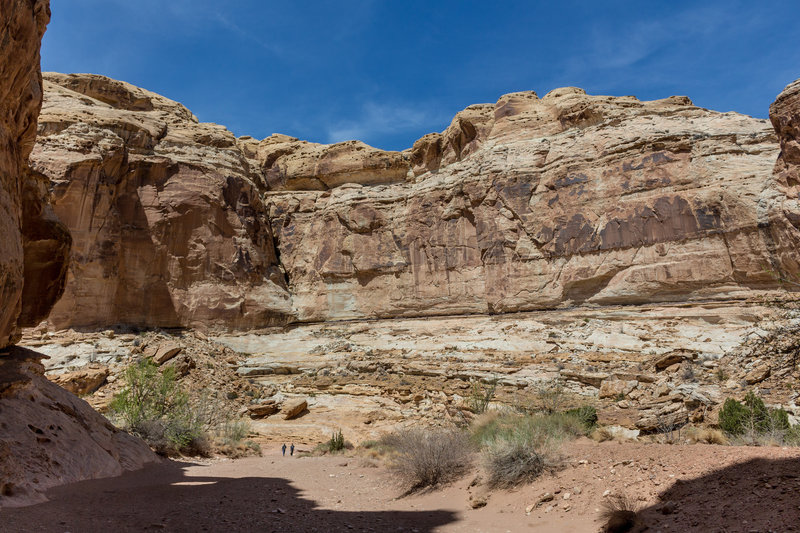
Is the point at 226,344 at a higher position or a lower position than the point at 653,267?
lower

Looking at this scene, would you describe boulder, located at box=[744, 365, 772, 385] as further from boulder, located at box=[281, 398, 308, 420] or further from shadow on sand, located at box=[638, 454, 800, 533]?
boulder, located at box=[281, 398, 308, 420]

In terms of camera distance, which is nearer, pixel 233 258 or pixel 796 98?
pixel 796 98

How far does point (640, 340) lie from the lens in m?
20.4

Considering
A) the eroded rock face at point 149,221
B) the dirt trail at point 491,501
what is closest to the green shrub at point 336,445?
the dirt trail at point 491,501

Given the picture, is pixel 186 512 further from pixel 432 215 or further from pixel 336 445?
pixel 432 215

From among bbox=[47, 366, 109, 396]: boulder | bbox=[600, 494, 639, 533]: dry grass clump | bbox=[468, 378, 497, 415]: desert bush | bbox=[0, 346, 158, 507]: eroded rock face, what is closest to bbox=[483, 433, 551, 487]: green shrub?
bbox=[600, 494, 639, 533]: dry grass clump

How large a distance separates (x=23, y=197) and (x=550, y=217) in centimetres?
2540

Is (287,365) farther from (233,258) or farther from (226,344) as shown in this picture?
(233,258)

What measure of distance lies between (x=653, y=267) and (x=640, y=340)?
5458 mm

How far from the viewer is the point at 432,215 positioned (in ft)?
105

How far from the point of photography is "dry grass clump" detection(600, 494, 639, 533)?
4500mm

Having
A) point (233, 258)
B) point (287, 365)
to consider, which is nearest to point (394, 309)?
point (287, 365)

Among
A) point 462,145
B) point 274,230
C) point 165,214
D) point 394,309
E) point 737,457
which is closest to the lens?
point 737,457

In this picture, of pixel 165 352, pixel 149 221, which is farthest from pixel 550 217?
pixel 149 221
